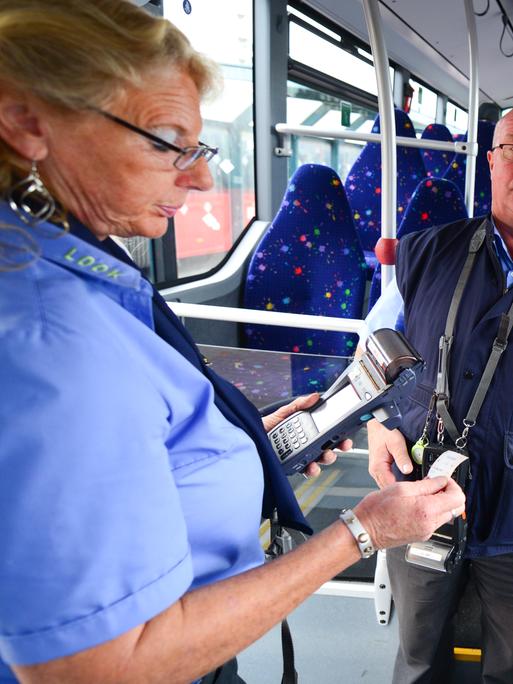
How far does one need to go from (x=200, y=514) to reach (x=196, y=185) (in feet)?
1.31

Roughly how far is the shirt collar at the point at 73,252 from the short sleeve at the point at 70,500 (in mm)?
85

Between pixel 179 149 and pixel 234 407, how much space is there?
35cm

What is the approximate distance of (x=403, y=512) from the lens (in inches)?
28.8

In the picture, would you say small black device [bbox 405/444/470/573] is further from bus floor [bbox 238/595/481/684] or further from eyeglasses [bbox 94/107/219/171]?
eyeglasses [bbox 94/107/219/171]

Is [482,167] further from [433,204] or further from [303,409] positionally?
[303,409]

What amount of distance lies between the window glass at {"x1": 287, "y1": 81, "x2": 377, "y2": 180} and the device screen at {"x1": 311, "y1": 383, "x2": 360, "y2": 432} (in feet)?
9.49

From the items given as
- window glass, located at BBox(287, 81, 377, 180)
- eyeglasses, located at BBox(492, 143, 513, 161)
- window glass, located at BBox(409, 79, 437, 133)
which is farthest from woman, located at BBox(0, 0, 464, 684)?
window glass, located at BBox(409, 79, 437, 133)

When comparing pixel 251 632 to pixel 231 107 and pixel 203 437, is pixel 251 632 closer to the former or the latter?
pixel 203 437

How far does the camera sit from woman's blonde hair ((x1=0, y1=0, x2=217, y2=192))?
53 centimetres

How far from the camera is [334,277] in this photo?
3006 mm

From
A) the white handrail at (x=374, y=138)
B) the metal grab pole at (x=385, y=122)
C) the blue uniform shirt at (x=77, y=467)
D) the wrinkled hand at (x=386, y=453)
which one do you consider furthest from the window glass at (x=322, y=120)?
the blue uniform shirt at (x=77, y=467)

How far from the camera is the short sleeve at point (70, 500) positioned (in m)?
0.46

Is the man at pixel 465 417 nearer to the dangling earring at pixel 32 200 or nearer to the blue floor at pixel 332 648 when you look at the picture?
the blue floor at pixel 332 648

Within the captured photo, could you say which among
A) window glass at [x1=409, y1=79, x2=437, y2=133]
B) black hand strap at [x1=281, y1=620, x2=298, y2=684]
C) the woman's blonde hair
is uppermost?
window glass at [x1=409, y1=79, x2=437, y2=133]
